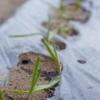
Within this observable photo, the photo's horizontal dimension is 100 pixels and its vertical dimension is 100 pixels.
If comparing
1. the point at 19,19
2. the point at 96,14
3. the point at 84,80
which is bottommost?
the point at 84,80

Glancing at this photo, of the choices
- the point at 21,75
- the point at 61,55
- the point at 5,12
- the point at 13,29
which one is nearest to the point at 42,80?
the point at 21,75

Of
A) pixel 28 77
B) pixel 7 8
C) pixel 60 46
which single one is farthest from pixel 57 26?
pixel 7 8

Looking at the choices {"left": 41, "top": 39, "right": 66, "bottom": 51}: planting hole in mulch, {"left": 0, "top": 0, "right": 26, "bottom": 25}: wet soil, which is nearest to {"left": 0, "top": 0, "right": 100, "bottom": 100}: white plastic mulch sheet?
{"left": 41, "top": 39, "right": 66, "bottom": 51}: planting hole in mulch

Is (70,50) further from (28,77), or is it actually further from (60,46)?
(28,77)

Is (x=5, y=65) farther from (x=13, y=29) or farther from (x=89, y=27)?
(x=89, y=27)

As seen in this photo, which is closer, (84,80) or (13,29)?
(84,80)
